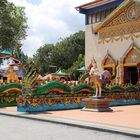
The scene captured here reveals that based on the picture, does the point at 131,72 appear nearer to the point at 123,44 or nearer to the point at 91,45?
the point at 123,44

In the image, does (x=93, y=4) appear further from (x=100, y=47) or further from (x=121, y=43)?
(x=121, y=43)

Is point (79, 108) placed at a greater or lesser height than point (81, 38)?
lesser

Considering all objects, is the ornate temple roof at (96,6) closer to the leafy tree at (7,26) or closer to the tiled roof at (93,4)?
the tiled roof at (93,4)

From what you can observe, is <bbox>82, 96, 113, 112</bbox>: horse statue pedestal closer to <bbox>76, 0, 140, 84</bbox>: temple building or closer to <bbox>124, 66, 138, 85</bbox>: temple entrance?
<bbox>76, 0, 140, 84</bbox>: temple building

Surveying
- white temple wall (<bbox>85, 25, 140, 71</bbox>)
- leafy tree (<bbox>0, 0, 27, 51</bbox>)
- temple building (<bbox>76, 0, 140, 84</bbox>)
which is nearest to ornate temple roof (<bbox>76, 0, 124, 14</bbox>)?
white temple wall (<bbox>85, 25, 140, 71</bbox>)

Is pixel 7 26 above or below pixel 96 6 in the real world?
below

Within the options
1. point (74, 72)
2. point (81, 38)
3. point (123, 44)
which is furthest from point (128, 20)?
point (81, 38)

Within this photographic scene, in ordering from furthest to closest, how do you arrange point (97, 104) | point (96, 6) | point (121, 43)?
point (96, 6) < point (121, 43) < point (97, 104)

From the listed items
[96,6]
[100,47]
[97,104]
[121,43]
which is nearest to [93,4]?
[96,6]

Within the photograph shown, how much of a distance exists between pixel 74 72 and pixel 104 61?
852 inches

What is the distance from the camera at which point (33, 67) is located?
58.5 ft

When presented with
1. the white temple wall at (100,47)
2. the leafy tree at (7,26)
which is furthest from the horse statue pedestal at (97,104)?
the leafy tree at (7,26)

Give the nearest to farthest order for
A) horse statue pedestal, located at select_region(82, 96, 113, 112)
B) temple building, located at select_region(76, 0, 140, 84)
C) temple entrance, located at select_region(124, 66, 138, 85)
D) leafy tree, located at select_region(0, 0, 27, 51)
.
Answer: horse statue pedestal, located at select_region(82, 96, 113, 112) → temple building, located at select_region(76, 0, 140, 84) → temple entrance, located at select_region(124, 66, 138, 85) → leafy tree, located at select_region(0, 0, 27, 51)

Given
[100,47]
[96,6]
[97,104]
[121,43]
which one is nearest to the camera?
[97,104]
